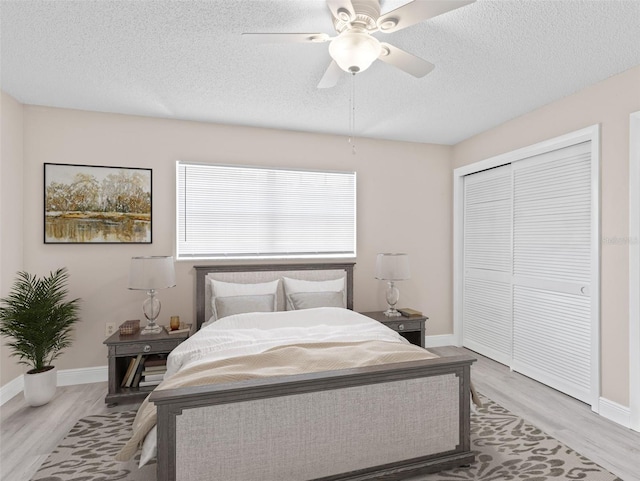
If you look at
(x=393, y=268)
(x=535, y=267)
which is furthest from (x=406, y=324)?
(x=535, y=267)

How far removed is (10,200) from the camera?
3.17 meters

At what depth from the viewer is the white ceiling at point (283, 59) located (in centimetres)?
201

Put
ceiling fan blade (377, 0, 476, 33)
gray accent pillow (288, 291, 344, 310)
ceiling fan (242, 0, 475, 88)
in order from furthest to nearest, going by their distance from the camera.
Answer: gray accent pillow (288, 291, 344, 310), ceiling fan (242, 0, 475, 88), ceiling fan blade (377, 0, 476, 33)

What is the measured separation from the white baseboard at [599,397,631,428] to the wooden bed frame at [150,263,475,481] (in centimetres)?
144

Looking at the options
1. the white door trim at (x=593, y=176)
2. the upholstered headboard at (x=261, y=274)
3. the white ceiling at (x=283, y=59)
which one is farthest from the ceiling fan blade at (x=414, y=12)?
the upholstered headboard at (x=261, y=274)

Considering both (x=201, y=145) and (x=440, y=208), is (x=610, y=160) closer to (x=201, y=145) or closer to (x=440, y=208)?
(x=440, y=208)

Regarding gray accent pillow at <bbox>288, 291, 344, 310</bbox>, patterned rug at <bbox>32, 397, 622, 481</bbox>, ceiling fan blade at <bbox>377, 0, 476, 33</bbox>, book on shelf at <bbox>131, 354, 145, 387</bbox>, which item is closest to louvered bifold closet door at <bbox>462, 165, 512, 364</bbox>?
patterned rug at <bbox>32, 397, 622, 481</bbox>

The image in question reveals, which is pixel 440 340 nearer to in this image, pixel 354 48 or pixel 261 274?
pixel 261 274

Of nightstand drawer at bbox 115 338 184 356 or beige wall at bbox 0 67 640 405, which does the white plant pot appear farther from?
nightstand drawer at bbox 115 338 184 356

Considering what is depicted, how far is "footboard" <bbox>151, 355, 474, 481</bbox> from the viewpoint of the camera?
1663 millimetres

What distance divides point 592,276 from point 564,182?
881 millimetres

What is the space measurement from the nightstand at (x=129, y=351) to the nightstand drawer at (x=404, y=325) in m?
2.03

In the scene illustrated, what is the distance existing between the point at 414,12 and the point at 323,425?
2.03 meters

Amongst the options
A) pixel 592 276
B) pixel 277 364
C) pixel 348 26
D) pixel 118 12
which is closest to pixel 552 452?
pixel 592 276
